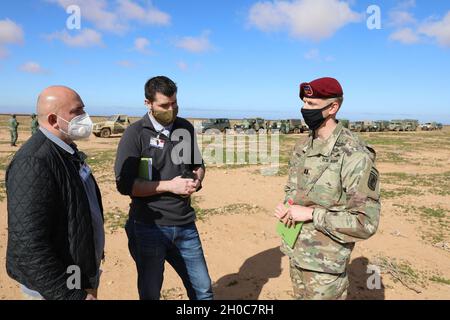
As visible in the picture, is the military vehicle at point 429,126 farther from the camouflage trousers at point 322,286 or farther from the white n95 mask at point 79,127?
the white n95 mask at point 79,127

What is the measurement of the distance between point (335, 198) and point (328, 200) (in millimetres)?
48

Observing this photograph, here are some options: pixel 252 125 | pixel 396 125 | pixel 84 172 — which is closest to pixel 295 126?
pixel 252 125

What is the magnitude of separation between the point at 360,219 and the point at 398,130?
54889 millimetres

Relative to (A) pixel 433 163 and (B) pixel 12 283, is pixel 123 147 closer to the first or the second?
(B) pixel 12 283

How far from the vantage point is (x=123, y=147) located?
2551 millimetres

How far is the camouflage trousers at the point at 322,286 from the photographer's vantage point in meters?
2.28

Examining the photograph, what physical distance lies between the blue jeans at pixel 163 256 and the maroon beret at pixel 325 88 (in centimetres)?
139

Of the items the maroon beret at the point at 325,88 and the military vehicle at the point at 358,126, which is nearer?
the maroon beret at the point at 325,88

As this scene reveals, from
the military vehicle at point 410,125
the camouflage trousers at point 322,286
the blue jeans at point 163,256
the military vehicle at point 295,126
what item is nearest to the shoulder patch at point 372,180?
the camouflage trousers at point 322,286

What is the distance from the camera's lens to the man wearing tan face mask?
1614 millimetres

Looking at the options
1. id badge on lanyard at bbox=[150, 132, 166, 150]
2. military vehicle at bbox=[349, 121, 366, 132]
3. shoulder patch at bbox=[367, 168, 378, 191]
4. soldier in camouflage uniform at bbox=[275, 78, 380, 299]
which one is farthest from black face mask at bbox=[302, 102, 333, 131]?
military vehicle at bbox=[349, 121, 366, 132]

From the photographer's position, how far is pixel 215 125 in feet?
108

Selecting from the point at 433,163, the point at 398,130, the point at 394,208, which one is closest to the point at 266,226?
the point at 394,208

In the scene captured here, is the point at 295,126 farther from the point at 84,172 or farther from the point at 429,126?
the point at 429,126
